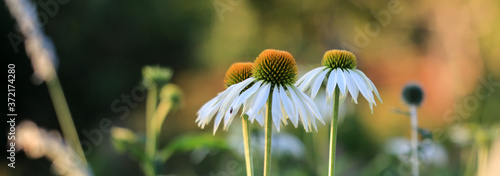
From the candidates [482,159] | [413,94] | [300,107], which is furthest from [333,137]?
[482,159]

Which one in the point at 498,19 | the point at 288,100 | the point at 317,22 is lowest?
the point at 288,100

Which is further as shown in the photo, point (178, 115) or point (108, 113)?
point (178, 115)

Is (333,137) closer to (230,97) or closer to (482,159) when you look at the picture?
(230,97)

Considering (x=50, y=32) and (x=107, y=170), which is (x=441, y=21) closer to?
(x=107, y=170)

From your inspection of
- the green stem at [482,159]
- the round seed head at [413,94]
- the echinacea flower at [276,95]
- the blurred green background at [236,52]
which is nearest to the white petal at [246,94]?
the echinacea flower at [276,95]

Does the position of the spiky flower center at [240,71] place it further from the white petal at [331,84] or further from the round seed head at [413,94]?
the round seed head at [413,94]

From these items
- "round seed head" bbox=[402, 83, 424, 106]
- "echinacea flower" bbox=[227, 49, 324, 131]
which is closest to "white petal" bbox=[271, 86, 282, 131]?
"echinacea flower" bbox=[227, 49, 324, 131]

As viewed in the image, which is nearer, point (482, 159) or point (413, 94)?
point (413, 94)

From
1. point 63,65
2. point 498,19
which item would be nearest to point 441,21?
point 498,19

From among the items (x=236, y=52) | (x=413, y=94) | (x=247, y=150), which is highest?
(x=236, y=52)
